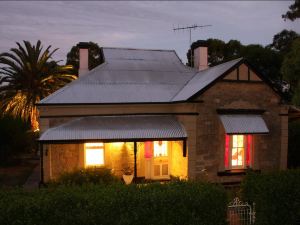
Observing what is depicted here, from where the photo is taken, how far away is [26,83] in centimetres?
2536

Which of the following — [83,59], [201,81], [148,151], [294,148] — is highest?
[83,59]

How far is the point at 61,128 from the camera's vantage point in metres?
13.6

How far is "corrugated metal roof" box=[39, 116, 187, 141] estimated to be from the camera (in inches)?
518

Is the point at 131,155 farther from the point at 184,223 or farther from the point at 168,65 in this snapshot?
the point at 184,223

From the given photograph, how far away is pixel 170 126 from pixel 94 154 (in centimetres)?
368

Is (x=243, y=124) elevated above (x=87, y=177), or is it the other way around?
(x=243, y=124)

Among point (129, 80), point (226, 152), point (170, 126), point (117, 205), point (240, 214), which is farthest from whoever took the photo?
point (129, 80)

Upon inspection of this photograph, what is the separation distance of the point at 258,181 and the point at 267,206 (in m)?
0.66

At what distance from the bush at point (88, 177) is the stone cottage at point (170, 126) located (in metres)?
1.40

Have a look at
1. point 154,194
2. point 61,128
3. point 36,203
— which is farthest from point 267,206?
point 61,128

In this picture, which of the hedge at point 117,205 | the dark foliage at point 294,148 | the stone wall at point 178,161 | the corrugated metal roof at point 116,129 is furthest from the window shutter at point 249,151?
the hedge at point 117,205

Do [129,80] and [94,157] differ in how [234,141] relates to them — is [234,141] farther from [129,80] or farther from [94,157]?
[94,157]

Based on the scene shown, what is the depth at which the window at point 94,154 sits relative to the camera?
14.4 meters

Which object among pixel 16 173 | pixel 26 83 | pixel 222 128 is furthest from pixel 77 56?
pixel 222 128
